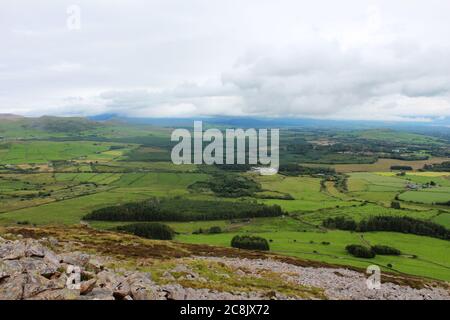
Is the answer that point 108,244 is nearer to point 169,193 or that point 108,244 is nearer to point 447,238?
point 447,238

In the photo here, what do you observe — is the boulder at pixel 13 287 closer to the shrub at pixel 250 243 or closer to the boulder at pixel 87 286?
the boulder at pixel 87 286

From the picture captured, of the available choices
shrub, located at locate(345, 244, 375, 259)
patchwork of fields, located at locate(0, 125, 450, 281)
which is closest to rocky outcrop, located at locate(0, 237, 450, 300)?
shrub, located at locate(345, 244, 375, 259)

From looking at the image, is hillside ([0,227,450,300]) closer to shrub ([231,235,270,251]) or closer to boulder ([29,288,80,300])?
boulder ([29,288,80,300])

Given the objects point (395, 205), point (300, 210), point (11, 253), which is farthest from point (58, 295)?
point (395, 205)

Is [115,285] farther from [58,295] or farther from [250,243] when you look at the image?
[250,243]

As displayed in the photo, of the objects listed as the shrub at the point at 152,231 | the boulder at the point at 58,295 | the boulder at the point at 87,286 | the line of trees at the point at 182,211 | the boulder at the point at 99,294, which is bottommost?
the line of trees at the point at 182,211

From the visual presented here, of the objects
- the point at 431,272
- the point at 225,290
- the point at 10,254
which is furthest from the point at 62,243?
the point at 431,272

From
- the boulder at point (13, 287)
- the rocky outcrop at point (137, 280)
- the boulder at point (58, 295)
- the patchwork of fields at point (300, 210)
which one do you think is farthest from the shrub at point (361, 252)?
the boulder at point (13, 287)
